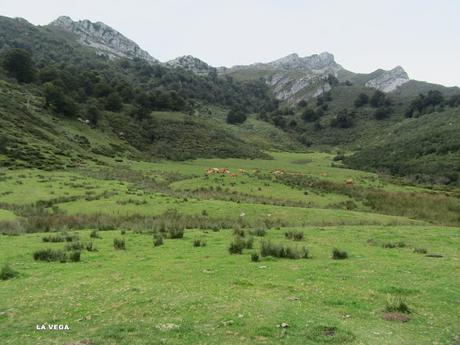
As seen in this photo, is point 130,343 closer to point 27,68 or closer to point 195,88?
point 27,68

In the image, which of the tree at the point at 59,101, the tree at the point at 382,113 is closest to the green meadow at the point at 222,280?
the tree at the point at 59,101

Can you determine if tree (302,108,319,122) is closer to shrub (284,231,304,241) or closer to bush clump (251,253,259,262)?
shrub (284,231,304,241)

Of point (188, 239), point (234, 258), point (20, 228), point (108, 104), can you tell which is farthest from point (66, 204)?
point (108, 104)

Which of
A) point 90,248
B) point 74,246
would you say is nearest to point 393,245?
point 90,248

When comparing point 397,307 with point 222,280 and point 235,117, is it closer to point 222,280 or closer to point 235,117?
point 222,280

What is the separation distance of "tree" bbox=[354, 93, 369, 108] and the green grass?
6171 inches

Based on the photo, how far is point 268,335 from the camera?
8703 mm

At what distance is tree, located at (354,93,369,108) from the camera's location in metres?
166

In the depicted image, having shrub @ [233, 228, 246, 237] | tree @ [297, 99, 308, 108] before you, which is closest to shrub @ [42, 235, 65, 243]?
shrub @ [233, 228, 246, 237]

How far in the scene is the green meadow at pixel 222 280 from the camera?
900 centimetres

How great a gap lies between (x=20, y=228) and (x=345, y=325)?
1958cm

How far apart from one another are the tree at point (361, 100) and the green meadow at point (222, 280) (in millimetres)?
143272

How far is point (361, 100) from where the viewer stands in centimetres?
16738

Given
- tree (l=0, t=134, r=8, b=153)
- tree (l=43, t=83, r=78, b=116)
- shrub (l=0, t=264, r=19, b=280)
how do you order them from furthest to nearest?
tree (l=43, t=83, r=78, b=116)
tree (l=0, t=134, r=8, b=153)
shrub (l=0, t=264, r=19, b=280)
